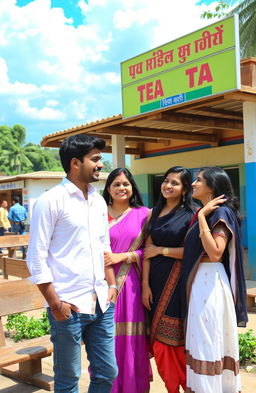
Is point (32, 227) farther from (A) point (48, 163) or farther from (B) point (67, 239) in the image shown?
(A) point (48, 163)

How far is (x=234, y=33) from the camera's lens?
20.2ft

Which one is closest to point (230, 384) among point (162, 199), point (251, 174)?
point (162, 199)

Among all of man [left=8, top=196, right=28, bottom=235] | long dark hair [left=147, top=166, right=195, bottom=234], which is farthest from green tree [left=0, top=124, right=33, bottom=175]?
long dark hair [left=147, top=166, right=195, bottom=234]

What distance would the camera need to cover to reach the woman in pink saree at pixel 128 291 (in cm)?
282

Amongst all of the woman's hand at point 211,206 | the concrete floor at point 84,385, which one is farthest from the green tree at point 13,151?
the woman's hand at point 211,206

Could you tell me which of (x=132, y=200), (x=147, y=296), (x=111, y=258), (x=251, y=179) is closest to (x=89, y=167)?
(x=111, y=258)

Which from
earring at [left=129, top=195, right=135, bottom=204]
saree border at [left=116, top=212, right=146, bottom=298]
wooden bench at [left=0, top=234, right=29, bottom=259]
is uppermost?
earring at [left=129, top=195, right=135, bottom=204]

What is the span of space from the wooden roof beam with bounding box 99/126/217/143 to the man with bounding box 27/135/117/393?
272 inches

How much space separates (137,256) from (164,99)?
16.1 ft

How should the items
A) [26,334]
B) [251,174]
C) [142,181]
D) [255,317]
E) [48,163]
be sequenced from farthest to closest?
[48,163]
[142,181]
[251,174]
[255,317]
[26,334]

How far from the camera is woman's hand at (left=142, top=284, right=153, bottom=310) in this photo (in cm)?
287

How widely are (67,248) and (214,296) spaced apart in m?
0.98

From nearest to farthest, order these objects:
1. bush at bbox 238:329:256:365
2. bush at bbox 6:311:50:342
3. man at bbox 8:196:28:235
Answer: bush at bbox 238:329:256:365 → bush at bbox 6:311:50:342 → man at bbox 8:196:28:235

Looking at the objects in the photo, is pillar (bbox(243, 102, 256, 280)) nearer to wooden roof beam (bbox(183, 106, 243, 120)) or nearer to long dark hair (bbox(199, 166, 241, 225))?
wooden roof beam (bbox(183, 106, 243, 120))
